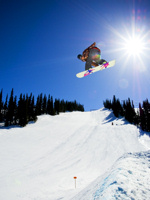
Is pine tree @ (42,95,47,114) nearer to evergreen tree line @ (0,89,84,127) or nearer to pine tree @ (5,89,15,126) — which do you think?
evergreen tree line @ (0,89,84,127)

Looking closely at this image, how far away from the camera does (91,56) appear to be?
905 centimetres

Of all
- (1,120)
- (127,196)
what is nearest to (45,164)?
(127,196)

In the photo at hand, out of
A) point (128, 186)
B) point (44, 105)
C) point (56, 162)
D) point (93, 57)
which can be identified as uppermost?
point (93, 57)

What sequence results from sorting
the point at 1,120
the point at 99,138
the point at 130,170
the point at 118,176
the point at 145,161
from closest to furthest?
1. the point at 118,176
2. the point at 130,170
3. the point at 145,161
4. the point at 99,138
5. the point at 1,120

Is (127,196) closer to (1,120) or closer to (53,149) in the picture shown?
(53,149)

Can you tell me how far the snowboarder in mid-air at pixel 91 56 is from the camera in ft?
29.3

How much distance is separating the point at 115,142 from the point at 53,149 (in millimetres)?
8419

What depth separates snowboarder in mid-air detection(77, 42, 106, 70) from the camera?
29.3 ft

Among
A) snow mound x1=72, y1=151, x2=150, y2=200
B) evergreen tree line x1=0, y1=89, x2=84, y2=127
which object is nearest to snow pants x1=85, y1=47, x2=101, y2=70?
snow mound x1=72, y1=151, x2=150, y2=200

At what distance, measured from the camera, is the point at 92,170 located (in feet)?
32.8

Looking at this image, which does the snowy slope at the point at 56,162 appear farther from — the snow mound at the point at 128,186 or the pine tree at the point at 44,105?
the pine tree at the point at 44,105

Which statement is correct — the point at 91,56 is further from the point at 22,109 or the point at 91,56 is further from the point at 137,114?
the point at 137,114

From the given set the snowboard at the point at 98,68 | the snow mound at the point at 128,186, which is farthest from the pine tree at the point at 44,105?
the snow mound at the point at 128,186

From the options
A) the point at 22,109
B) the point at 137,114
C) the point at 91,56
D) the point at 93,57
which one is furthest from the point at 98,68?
the point at 137,114
